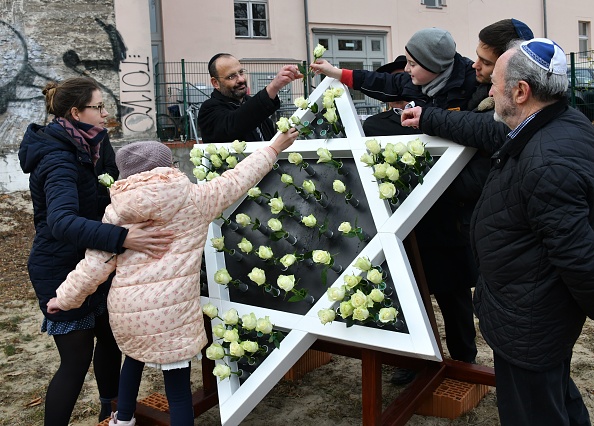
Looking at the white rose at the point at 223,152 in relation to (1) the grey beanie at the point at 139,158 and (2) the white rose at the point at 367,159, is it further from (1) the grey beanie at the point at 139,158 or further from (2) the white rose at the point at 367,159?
(2) the white rose at the point at 367,159

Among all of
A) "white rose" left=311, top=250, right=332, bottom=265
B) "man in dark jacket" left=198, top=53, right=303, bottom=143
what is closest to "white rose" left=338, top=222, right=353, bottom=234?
"white rose" left=311, top=250, right=332, bottom=265

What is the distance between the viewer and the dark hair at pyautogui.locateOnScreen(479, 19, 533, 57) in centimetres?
242

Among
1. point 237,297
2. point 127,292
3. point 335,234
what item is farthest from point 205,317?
point 335,234

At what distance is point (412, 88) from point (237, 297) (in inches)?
48.2

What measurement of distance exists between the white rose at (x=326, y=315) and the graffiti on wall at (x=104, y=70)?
10812 mm

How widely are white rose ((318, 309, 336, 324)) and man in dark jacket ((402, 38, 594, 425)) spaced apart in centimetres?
54

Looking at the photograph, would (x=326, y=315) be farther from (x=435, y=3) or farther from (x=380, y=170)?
(x=435, y=3)

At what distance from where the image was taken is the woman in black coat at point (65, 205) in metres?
2.67

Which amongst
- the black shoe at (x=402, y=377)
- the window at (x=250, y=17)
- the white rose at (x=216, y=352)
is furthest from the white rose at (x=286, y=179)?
the window at (x=250, y=17)

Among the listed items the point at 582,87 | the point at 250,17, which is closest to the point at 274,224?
the point at 582,87

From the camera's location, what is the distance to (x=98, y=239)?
8.05ft

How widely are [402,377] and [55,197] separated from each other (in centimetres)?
219

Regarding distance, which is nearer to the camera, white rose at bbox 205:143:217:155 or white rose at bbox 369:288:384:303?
white rose at bbox 369:288:384:303

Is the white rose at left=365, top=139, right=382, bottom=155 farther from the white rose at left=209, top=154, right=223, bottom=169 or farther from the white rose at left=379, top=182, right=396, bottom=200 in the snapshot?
the white rose at left=209, top=154, right=223, bottom=169
